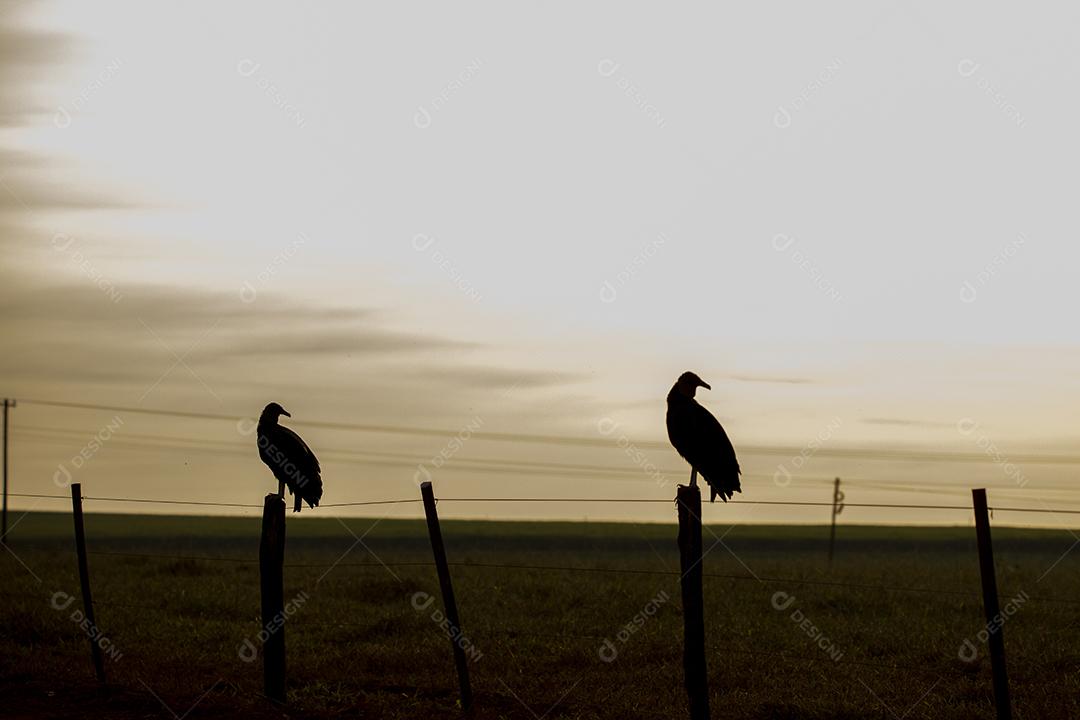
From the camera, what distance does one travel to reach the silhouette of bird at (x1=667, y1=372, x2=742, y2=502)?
1132 cm

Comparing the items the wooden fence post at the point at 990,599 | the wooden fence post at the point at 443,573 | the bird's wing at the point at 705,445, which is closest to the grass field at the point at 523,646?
the wooden fence post at the point at 443,573

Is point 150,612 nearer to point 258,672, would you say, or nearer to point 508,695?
point 258,672

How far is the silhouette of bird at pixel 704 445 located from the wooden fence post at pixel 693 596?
245cm

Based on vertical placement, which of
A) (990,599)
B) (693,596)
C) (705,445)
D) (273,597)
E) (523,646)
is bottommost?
(523,646)

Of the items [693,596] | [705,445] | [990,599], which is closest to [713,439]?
[705,445]

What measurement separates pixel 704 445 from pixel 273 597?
4380 millimetres

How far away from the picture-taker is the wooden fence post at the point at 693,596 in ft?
28.3

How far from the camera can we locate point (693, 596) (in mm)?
8711

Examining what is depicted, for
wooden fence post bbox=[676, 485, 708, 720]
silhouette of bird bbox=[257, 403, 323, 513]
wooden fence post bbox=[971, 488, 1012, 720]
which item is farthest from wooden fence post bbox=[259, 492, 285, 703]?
wooden fence post bbox=[971, 488, 1012, 720]

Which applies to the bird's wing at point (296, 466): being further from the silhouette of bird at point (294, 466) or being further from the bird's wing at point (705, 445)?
the bird's wing at point (705, 445)

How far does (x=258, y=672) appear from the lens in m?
12.1

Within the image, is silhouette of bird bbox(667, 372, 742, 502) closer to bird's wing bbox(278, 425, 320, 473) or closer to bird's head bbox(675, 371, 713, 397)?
bird's head bbox(675, 371, 713, 397)

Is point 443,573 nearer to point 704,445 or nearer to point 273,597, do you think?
point 273,597

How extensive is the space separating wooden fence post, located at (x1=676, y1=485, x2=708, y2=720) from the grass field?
5.67 feet
